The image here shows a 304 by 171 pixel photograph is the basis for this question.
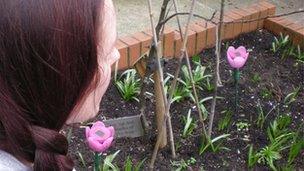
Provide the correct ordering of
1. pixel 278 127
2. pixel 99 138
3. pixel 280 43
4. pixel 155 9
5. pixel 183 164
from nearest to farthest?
1. pixel 99 138
2. pixel 183 164
3. pixel 278 127
4. pixel 280 43
5. pixel 155 9

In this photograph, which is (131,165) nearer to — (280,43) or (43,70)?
(43,70)

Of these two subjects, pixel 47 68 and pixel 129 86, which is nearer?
pixel 47 68

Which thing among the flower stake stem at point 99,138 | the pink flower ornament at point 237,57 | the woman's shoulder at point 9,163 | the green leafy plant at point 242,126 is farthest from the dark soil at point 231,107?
the woman's shoulder at point 9,163

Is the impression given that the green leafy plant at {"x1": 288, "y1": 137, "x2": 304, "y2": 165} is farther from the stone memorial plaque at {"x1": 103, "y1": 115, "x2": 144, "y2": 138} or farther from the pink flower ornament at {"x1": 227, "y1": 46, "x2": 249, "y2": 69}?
the stone memorial plaque at {"x1": 103, "y1": 115, "x2": 144, "y2": 138}

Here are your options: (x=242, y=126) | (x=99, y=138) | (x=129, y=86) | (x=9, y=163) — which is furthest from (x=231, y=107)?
(x=9, y=163)

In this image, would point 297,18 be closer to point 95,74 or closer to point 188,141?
point 188,141

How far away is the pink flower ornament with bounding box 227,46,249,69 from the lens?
2.53 m

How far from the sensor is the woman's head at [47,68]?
3.39 ft

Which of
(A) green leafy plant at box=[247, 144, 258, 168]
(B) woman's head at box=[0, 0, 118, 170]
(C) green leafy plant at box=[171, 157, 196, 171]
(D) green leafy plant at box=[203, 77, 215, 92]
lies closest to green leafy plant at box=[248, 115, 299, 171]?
(A) green leafy plant at box=[247, 144, 258, 168]

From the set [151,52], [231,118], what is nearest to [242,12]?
[231,118]

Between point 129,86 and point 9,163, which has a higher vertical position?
point 9,163

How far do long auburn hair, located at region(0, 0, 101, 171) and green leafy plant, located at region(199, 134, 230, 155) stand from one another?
1430 millimetres

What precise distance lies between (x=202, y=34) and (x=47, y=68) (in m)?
2.40

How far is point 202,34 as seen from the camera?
134 inches
